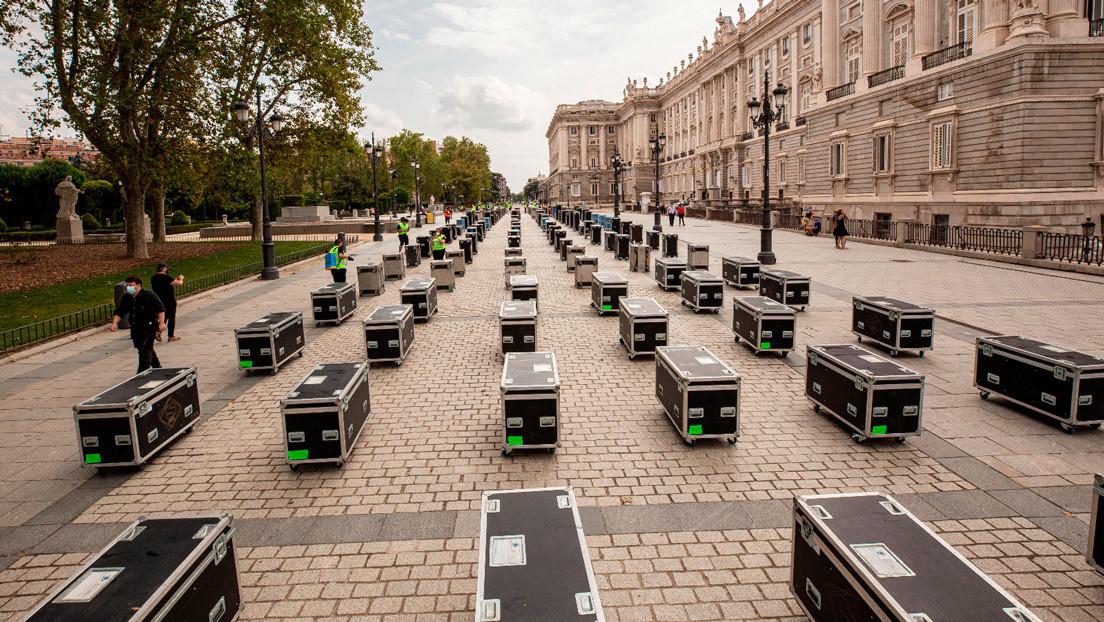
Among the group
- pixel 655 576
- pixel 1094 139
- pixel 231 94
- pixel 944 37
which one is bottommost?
pixel 655 576

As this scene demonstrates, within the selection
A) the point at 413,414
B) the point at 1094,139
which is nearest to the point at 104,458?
the point at 413,414

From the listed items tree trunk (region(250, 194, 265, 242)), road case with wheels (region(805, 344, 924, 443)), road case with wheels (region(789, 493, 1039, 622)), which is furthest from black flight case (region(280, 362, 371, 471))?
tree trunk (region(250, 194, 265, 242))

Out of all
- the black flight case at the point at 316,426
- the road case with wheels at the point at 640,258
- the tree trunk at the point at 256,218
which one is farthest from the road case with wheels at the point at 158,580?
the tree trunk at the point at 256,218

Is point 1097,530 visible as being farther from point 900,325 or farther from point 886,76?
point 886,76

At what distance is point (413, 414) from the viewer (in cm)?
960

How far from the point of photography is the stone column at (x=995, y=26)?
30031 millimetres

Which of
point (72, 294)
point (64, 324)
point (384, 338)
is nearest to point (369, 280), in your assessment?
point (64, 324)

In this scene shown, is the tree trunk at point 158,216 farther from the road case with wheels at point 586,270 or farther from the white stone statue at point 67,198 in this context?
the road case with wheels at point 586,270

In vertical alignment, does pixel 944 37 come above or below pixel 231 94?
above

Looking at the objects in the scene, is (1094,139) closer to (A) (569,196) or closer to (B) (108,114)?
(B) (108,114)

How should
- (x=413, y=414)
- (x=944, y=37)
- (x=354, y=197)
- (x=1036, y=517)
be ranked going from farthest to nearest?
(x=354, y=197) < (x=944, y=37) < (x=413, y=414) < (x=1036, y=517)

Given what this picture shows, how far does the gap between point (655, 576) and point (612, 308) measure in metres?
11.1

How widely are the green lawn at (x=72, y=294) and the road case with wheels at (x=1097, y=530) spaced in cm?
1937

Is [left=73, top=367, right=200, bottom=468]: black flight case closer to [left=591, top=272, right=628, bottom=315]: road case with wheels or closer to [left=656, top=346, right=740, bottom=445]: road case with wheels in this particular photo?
[left=656, top=346, right=740, bottom=445]: road case with wheels
